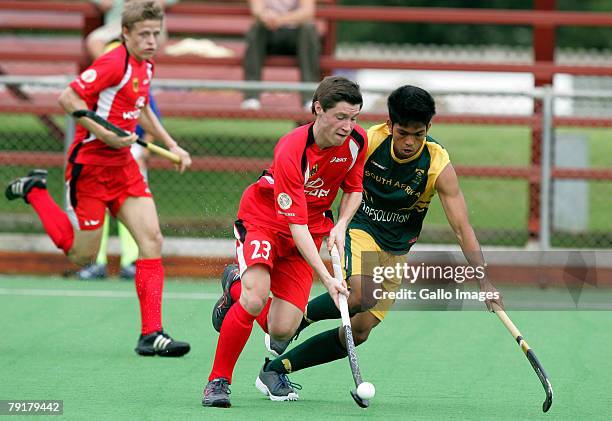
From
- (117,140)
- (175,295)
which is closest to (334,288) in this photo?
(117,140)

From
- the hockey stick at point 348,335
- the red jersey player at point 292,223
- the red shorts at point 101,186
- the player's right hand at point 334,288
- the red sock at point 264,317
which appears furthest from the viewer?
the red shorts at point 101,186

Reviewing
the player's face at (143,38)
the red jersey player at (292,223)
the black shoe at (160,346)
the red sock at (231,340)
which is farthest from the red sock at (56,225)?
the red sock at (231,340)

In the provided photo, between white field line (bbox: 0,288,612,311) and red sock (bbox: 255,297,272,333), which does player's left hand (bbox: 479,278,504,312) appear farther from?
white field line (bbox: 0,288,612,311)

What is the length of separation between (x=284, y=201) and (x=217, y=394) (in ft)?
2.81

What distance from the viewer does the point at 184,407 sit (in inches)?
206

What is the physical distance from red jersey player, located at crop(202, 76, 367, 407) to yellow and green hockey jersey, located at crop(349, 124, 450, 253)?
18 cm

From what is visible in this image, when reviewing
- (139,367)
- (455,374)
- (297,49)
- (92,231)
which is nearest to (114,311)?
(92,231)

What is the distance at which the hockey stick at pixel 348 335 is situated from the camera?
494cm

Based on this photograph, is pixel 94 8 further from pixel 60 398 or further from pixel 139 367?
Answer: pixel 60 398

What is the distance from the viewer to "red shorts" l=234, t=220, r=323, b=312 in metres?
5.40

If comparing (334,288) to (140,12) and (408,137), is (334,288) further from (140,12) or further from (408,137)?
(140,12)

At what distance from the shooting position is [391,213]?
5770 millimetres

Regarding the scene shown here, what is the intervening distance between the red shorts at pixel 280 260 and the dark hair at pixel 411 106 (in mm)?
741

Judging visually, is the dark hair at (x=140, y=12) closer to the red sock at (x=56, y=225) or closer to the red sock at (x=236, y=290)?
the red sock at (x=56, y=225)
